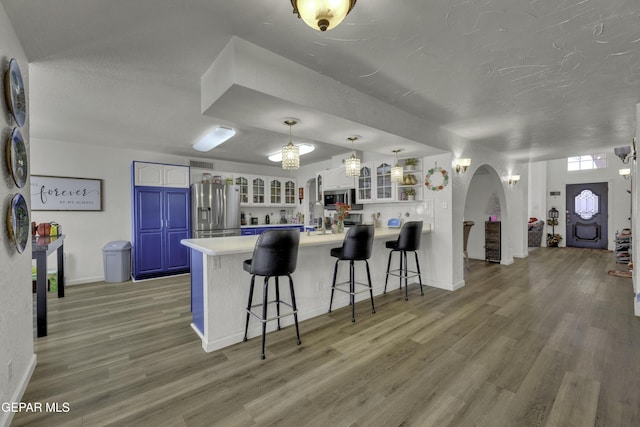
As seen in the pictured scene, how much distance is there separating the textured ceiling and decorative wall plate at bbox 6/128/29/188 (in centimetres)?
72

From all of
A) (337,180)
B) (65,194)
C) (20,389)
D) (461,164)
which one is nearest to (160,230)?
(65,194)

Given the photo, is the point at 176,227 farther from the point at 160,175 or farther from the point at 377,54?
the point at 377,54

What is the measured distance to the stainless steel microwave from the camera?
5.16 m

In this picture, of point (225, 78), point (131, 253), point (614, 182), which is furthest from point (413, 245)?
point (614, 182)

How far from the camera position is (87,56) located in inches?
83.7

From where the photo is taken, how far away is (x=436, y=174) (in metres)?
4.31

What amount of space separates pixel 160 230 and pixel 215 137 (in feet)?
7.11

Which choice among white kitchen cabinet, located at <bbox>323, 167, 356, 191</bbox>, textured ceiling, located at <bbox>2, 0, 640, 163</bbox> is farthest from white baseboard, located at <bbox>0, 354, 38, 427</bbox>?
white kitchen cabinet, located at <bbox>323, 167, 356, 191</bbox>

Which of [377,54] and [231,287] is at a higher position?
[377,54]

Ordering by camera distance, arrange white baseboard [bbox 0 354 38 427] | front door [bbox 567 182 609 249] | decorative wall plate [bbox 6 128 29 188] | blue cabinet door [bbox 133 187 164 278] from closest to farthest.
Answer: white baseboard [bbox 0 354 38 427]
decorative wall plate [bbox 6 128 29 188]
blue cabinet door [bbox 133 187 164 278]
front door [bbox 567 182 609 249]

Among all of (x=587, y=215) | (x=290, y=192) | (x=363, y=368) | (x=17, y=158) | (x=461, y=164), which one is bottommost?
(x=363, y=368)

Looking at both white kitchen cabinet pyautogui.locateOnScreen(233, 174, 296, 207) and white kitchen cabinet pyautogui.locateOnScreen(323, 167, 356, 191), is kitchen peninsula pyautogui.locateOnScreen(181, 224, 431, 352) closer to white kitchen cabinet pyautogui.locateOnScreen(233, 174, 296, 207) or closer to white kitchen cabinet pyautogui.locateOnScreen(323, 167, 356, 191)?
white kitchen cabinet pyautogui.locateOnScreen(323, 167, 356, 191)

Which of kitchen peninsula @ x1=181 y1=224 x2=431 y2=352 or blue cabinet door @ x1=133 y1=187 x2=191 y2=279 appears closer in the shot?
kitchen peninsula @ x1=181 y1=224 x2=431 y2=352

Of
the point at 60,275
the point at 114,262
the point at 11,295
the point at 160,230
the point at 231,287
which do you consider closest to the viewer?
the point at 11,295
